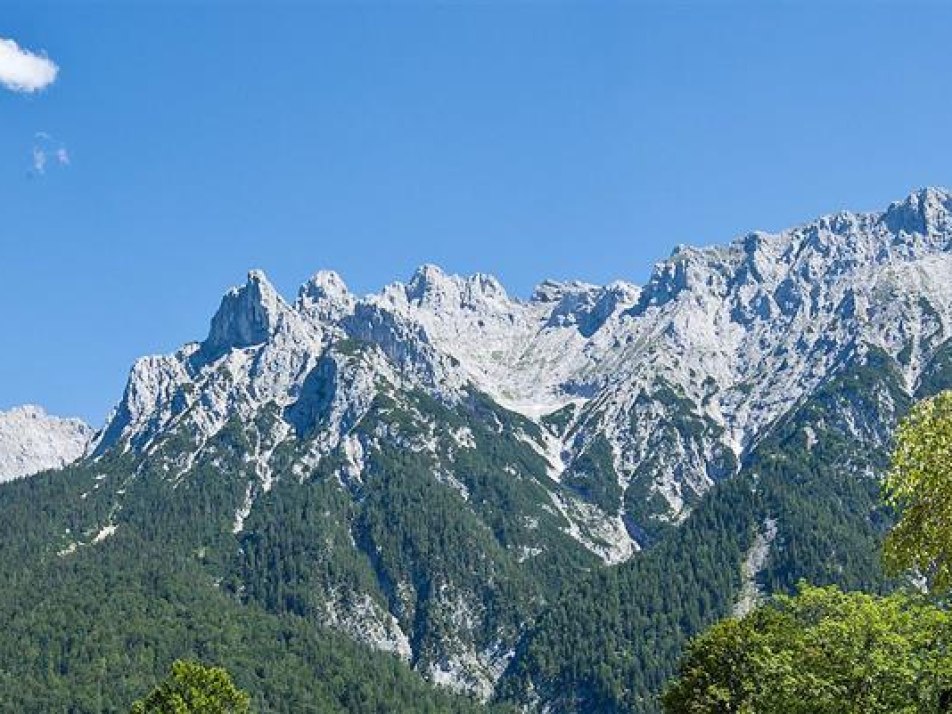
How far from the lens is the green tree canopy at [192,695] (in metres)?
72.8

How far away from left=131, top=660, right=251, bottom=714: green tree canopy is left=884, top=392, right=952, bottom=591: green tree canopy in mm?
57601

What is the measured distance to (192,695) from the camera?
73.9 metres

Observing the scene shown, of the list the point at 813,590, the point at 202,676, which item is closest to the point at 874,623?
the point at 813,590

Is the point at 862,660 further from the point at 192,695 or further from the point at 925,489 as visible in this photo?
the point at 192,695

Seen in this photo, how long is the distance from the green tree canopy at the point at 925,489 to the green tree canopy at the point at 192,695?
57601 mm

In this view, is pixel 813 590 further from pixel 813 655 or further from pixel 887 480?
pixel 887 480

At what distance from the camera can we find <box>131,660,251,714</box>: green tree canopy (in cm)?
7275

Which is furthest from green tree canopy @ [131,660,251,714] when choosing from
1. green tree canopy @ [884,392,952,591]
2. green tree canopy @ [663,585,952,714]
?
green tree canopy @ [884,392,952,591]

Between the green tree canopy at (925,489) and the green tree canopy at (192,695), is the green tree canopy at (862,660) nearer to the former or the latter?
the green tree canopy at (925,489)

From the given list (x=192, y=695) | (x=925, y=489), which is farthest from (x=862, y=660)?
(x=192, y=695)

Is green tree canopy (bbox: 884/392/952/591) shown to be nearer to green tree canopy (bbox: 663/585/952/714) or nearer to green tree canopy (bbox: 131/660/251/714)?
green tree canopy (bbox: 663/585/952/714)

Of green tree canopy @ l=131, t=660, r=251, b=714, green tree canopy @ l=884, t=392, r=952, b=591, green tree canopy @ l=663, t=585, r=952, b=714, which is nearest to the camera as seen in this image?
green tree canopy @ l=884, t=392, r=952, b=591

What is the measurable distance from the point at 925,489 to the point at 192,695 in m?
60.5

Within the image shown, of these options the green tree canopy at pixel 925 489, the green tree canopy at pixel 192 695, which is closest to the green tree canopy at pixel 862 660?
the green tree canopy at pixel 925 489
